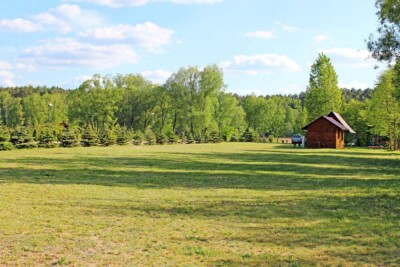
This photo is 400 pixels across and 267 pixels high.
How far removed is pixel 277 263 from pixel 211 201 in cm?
563

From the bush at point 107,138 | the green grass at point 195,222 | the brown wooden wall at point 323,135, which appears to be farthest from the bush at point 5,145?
the brown wooden wall at point 323,135

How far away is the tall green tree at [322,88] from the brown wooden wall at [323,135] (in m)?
4.86

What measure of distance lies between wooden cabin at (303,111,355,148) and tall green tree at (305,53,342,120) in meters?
3.23

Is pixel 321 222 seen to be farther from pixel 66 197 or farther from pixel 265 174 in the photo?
pixel 265 174

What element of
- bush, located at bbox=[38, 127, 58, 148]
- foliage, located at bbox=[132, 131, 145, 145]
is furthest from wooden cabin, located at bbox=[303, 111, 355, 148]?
bush, located at bbox=[38, 127, 58, 148]

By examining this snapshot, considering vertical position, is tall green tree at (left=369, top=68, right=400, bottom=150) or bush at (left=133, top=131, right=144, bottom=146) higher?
tall green tree at (left=369, top=68, right=400, bottom=150)

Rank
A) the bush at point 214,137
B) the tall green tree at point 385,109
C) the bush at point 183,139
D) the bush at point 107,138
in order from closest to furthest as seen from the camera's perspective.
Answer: the tall green tree at point 385,109
the bush at point 107,138
the bush at point 183,139
the bush at point 214,137

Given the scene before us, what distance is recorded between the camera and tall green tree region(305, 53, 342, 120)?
55.4 metres

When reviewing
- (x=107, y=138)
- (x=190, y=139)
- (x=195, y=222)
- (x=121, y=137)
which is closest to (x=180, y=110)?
(x=190, y=139)

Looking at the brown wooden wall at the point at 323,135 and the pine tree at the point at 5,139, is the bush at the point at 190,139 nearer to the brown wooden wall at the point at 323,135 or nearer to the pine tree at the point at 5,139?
the brown wooden wall at the point at 323,135

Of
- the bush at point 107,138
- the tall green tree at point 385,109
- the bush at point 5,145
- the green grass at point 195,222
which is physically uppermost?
the tall green tree at point 385,109

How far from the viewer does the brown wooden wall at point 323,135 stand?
5125 centimetres

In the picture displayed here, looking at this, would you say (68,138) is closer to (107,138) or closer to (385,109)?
(107,138)

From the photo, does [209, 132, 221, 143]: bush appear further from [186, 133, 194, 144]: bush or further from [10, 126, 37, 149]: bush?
[10, 126, 37, 149]: bush
